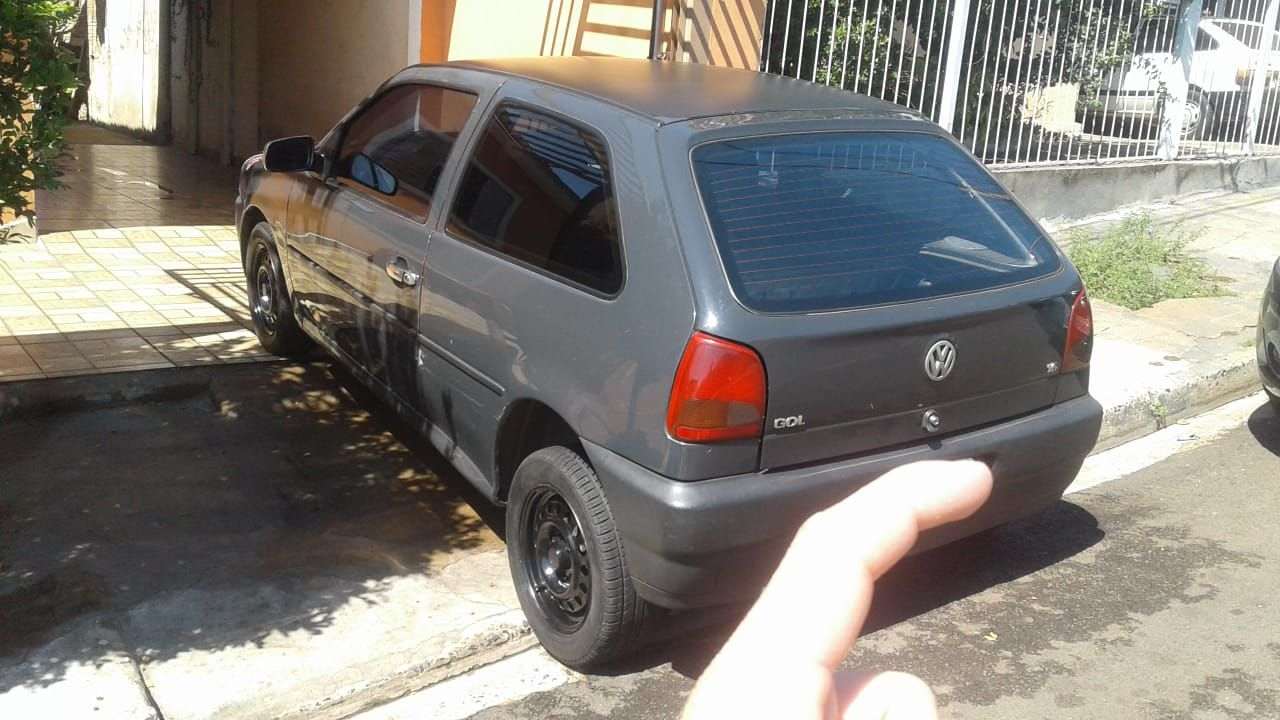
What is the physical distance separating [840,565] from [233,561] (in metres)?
4.21

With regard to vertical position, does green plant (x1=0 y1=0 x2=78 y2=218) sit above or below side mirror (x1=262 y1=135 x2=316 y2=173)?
above

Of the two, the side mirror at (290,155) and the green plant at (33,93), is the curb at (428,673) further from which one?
the side mirror at (290,155)

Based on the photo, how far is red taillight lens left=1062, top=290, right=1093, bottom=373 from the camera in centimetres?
434

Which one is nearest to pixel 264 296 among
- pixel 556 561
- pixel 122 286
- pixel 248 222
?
pixel 248 222

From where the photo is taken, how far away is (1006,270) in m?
4.24

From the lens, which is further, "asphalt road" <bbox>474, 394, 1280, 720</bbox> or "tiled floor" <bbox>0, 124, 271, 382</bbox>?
→ "tiled floor" <bbox>0, 124, 271, 382</bbox>

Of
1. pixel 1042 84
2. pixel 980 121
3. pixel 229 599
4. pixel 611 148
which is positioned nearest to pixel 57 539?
pixel 229 599

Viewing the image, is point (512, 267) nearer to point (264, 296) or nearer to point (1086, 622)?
point (1086, 622)

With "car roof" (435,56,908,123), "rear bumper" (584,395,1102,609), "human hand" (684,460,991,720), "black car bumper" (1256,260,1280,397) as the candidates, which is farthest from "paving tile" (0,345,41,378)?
"human hand" (684,460,991,720)

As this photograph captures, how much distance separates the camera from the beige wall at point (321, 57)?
33.3ft

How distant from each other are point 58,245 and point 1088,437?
723 centimetres

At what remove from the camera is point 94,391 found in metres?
6.08

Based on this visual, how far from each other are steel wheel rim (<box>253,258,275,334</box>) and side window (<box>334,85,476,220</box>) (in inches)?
48.7

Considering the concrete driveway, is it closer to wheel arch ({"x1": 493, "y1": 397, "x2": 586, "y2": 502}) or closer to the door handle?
wheel arch ({"x1": 493, "y1": 397, "x2": 586, "y2": 502})
